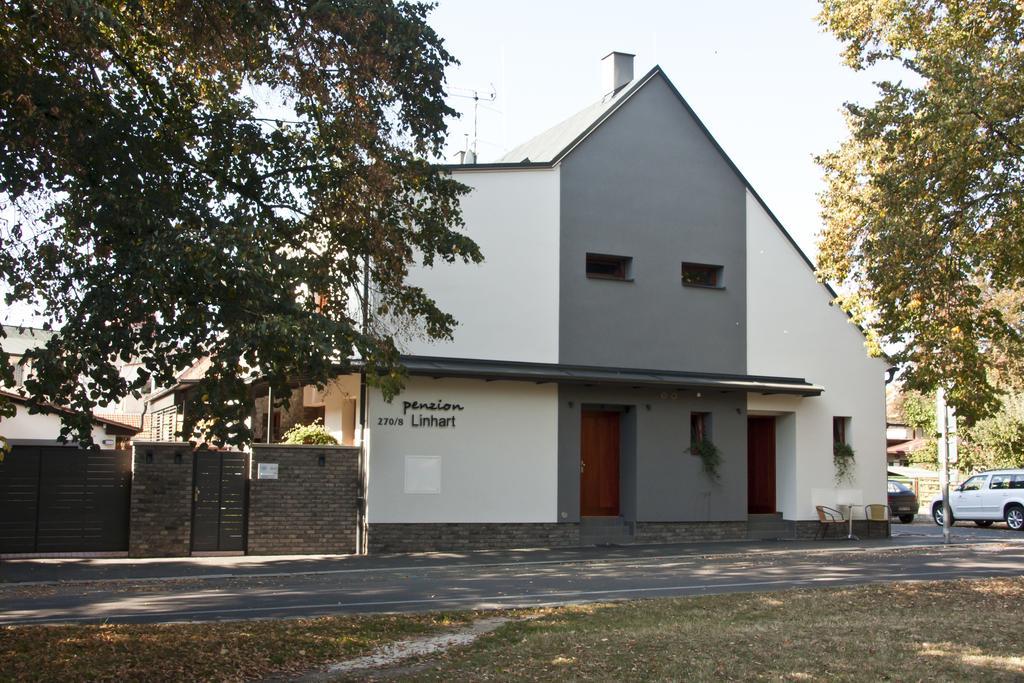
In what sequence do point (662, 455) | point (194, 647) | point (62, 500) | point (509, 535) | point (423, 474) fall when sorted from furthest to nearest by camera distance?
1. point (662, 455)
2. point (509, 535)
3. point (423, 474)
4. point (62, 500)
5. point (194, 647)

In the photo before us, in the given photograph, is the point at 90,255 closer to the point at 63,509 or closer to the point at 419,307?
the point at 419,307

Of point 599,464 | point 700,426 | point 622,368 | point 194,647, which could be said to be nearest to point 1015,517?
point 700,426

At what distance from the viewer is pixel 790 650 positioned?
9453 millimetres

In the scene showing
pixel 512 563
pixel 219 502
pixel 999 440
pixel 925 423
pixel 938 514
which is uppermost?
pixel 925 423

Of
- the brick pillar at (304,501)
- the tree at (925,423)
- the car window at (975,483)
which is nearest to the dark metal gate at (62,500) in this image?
the brick pillar at (304,501)

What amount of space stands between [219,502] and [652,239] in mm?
11117

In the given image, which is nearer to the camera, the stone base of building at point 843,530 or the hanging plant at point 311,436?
the hanging plant at point 311,436

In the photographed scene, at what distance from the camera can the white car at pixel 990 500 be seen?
28.7 metres

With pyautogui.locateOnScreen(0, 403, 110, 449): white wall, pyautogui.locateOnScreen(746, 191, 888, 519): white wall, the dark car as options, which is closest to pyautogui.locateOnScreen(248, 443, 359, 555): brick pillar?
pyautogui.locateOnScreen(746, 191, 888, 519): white wall

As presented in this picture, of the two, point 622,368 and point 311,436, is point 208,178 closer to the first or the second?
point 311,436

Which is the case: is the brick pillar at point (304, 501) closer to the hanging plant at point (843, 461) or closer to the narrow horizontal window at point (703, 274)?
the narrow horizontal window at point (703, 274)

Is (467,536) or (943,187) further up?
(943,187)

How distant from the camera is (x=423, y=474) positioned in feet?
64.5

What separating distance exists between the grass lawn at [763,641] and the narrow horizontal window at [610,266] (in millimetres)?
10491
